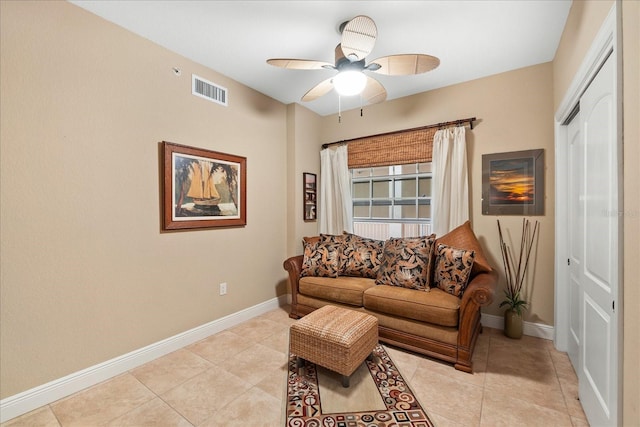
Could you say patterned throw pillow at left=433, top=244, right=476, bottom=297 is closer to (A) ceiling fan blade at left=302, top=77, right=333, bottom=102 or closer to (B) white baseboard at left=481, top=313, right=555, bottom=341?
(B) white baseboard at left=481, top=313, right=555, bottom=341

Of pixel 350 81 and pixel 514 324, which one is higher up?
pixel 350 81

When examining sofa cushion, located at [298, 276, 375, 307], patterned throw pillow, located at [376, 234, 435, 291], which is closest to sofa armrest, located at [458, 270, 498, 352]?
patterned throw pillow, located at [376, 234, 435, 291]

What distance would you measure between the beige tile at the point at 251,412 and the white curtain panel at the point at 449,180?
2439 millimetres

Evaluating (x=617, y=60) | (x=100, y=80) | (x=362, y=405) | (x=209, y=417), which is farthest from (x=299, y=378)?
(x=100, y=80)

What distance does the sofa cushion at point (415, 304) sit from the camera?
7.39ft

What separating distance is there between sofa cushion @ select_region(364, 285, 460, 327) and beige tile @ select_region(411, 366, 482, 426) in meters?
0.42

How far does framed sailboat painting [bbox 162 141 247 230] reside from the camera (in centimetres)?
250

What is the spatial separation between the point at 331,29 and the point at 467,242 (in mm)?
2385

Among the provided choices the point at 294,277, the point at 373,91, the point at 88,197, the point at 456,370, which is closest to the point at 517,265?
the point at 456,370

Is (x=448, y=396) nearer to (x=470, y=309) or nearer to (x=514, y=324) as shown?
(x=470, y=309)

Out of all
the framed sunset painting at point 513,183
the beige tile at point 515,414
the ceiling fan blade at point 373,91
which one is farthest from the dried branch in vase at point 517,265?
the ceiling fan blade at point 373,91

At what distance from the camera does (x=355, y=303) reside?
9.19 feet

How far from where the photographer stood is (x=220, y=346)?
8.58ft

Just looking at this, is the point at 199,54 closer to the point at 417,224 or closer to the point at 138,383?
the point at 138,383
